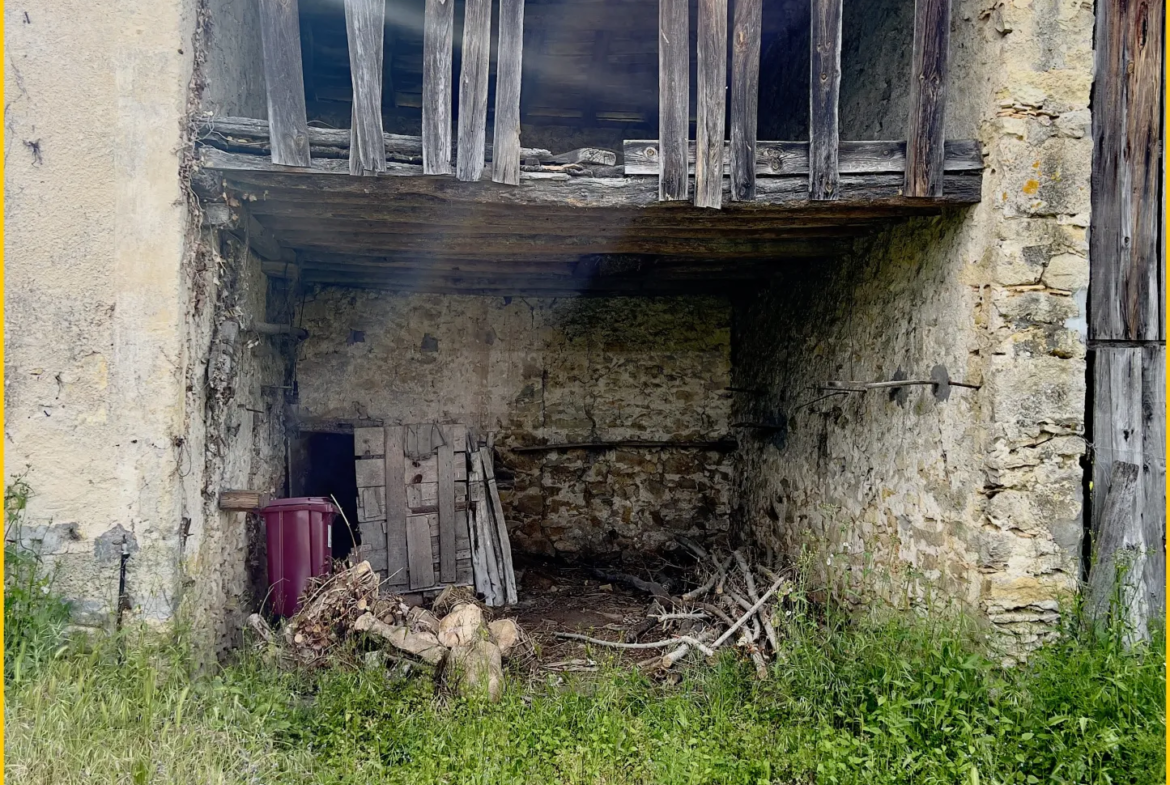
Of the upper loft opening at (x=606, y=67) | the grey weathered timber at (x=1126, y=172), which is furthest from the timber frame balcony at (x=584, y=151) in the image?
the upper loft opening at (x=606, y=67)

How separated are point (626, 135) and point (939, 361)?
13.7 feet

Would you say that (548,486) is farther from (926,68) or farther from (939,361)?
(926,68)

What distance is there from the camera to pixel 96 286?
338cm

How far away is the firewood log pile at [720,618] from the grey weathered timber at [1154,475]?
175 cm

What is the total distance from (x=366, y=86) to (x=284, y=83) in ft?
1.27

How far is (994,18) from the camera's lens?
11.4ft

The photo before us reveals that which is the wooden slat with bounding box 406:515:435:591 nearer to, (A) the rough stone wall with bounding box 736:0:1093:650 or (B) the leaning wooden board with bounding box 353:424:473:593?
(B) the leaning wooden board with bounding box 353:424:473:593

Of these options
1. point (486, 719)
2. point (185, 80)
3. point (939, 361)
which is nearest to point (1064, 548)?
point (939, 361)

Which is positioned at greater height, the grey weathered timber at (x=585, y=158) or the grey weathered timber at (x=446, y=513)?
the grey weathered timber at (x=585, y=158)

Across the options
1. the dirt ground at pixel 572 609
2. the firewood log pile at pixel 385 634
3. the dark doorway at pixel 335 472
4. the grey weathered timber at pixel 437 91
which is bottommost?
the dirt ground at pixel 572 609

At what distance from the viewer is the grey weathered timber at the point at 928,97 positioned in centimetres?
351

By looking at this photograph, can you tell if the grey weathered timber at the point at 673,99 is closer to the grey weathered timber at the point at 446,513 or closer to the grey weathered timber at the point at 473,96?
the grey weathered timber at the point at 473,96

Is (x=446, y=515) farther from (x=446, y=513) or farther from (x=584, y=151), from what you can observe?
(x=584, y=151)

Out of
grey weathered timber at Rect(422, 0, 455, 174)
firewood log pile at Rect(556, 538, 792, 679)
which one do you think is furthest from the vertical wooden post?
firewood log pile at Rect(556, 538, 792, 679)
